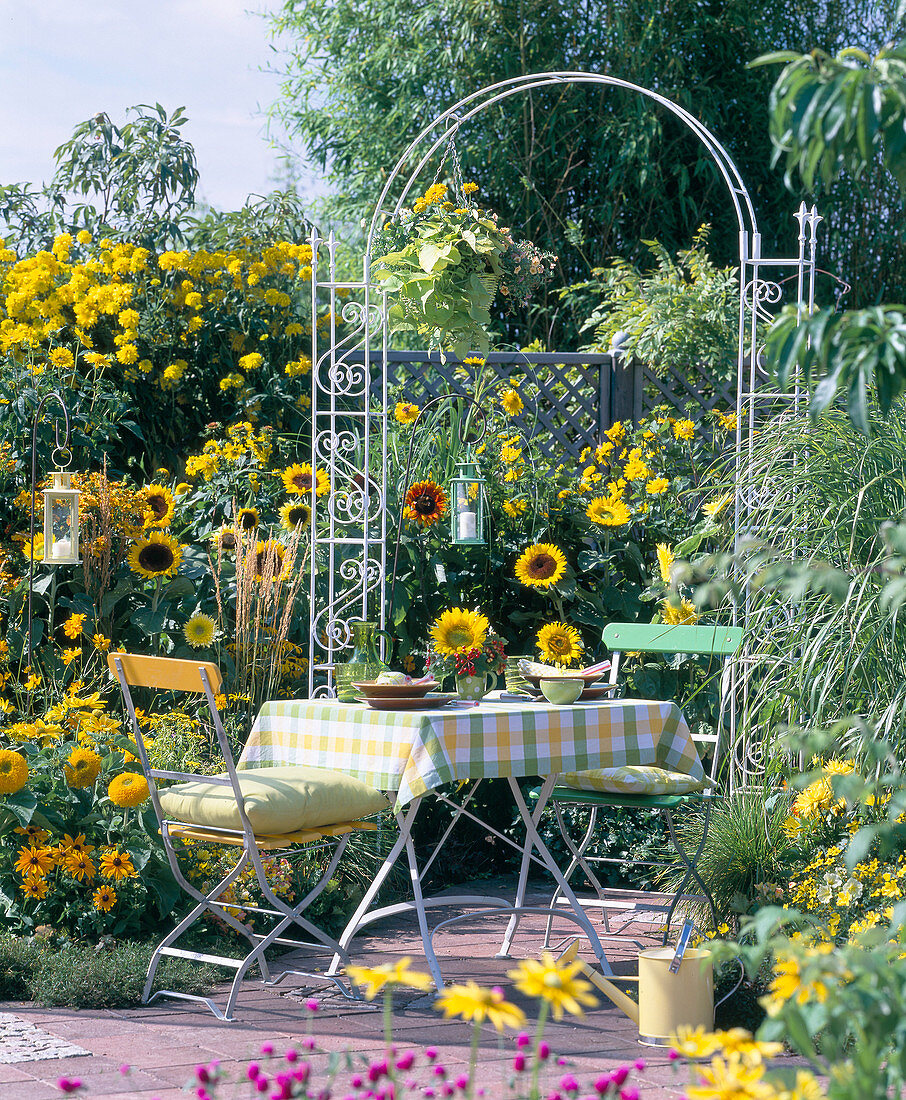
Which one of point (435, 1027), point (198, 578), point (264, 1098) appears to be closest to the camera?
point (264, 1098)

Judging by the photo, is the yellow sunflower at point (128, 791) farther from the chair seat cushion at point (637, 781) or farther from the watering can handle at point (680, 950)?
the watering can handle at point (680, 950)

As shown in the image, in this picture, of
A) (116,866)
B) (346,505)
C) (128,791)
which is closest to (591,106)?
(346,505)

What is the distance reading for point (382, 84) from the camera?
34.4ft

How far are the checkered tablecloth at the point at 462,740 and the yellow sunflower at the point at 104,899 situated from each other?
1.68 feet

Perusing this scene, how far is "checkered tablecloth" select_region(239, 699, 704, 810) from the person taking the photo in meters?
3.53

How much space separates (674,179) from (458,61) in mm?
1849

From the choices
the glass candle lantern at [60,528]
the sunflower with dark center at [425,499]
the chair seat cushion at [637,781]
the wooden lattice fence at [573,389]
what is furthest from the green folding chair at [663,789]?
the wooden lattice fence at [573,389]

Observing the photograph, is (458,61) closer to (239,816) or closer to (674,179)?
(674,179)

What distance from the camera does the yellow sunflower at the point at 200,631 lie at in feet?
16.4

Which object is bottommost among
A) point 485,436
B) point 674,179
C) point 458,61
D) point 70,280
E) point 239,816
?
point 239,816

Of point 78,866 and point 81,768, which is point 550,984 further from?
point 81,768

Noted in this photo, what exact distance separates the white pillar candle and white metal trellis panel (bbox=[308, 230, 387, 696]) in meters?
0.41

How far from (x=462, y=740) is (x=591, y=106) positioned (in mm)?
7607

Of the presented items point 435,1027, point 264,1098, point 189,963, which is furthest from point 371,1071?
point 189,963
